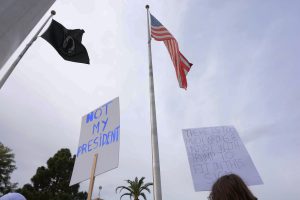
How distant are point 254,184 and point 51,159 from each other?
31.8 metres

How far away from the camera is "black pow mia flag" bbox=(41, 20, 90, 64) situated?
26.0 feet

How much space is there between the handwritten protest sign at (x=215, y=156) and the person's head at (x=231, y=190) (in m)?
2.12

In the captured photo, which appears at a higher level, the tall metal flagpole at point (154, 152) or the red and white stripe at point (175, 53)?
the red and white stripe at point (175, 53)

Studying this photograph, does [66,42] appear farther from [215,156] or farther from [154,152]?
[215,156]

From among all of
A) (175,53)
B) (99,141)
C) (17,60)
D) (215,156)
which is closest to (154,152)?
(215,156)

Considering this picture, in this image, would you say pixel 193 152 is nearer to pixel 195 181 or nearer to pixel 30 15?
pixel 195 181

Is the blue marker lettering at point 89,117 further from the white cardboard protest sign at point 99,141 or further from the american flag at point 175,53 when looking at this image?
the american flag at point 175,53

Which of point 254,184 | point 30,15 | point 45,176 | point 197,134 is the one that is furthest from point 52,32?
point 45,176

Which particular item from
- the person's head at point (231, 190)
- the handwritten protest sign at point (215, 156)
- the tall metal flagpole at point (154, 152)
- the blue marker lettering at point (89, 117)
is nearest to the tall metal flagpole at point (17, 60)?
the blue marker lettering at point (89, 117)

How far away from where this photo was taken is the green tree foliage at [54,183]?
28.7m

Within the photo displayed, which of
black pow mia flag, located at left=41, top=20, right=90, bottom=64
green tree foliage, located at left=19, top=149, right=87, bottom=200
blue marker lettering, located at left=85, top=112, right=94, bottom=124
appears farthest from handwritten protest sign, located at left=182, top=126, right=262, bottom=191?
green tree foliage, located at left=19, top=149, right=87, bottom=200

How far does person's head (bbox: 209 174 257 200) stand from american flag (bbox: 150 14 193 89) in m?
6.29

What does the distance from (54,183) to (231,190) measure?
1279 inches

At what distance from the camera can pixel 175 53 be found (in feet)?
27.8
